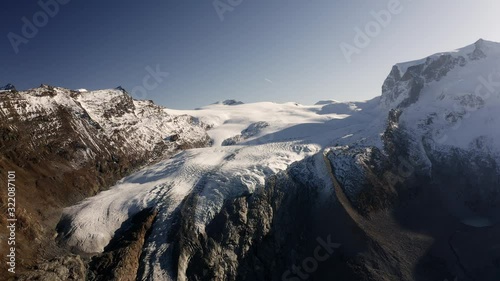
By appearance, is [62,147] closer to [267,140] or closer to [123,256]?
[123,256]

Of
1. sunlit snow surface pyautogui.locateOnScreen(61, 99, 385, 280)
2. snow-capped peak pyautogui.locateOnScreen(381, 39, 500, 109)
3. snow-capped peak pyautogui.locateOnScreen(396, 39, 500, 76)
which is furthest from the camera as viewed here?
snow-capped peak pyautogui.locateOnScreen(396, 39, 500, 76)

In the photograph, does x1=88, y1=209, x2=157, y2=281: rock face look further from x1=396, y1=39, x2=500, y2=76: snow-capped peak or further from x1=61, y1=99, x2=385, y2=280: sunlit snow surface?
x1=396, y1=39, x2=500, y2=76: snow-capped peak

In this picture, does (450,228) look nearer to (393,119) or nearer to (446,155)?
(446,155)

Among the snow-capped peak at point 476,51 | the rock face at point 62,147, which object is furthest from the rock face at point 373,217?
the snow-capped peak at point 476,51

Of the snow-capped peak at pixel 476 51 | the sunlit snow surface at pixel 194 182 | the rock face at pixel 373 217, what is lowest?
the rock face at pixel 373 217

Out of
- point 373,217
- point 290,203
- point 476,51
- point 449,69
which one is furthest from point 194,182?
point 476,51

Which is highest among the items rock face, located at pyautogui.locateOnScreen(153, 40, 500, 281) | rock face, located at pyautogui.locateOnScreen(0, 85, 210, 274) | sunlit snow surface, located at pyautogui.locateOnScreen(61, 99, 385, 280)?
rock face, located at pyautogui.locateOnScreen(0, 85, 210, 274)

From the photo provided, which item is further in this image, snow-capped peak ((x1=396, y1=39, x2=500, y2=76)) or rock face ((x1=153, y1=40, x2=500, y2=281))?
snow-capped peak ((x1=396, y1=39, x2=500, y2=76))

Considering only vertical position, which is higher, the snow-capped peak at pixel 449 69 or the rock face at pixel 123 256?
the snow-capped peak at pixel 449 69

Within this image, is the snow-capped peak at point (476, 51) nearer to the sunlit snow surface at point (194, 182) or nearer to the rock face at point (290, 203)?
the rock face at point (290, 203)

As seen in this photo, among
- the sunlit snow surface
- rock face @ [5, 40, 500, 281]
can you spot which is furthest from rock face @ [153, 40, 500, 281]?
the sunlit snow surface
